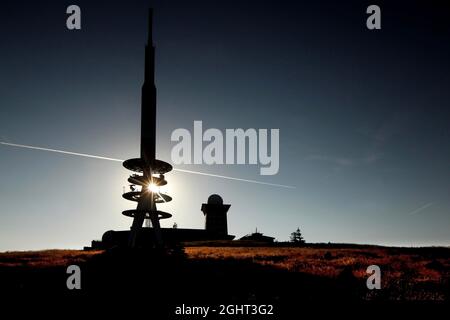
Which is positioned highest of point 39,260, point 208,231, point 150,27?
point 150,27

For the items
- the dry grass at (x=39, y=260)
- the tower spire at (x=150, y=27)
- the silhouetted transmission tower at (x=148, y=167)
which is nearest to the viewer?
the dry grass at (x=39, y=260)

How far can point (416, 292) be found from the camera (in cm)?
1118

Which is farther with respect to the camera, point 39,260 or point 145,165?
point 145,165

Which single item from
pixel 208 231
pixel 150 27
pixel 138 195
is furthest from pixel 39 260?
pixel 208 231

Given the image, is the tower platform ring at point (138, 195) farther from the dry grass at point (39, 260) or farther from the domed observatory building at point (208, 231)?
the domed observatory building at point (208, 231)

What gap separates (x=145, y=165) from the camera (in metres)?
32.8

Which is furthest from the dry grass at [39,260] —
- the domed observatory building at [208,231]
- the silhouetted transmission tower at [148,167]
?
the domed observatory building at [208,231]

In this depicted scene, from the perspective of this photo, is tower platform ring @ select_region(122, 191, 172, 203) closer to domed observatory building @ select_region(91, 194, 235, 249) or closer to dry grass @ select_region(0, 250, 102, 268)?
dry grass @ select_region(0, 250, 102, 268)

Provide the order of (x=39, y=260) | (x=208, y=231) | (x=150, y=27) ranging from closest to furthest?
1. (x=39, y=260)
2. (x=150, y=27)
3. (x=208, y=231)

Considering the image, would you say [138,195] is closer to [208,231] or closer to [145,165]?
[145,165]

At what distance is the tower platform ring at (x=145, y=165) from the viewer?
32750 millimetres

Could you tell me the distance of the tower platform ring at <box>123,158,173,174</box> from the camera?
32750 mm
